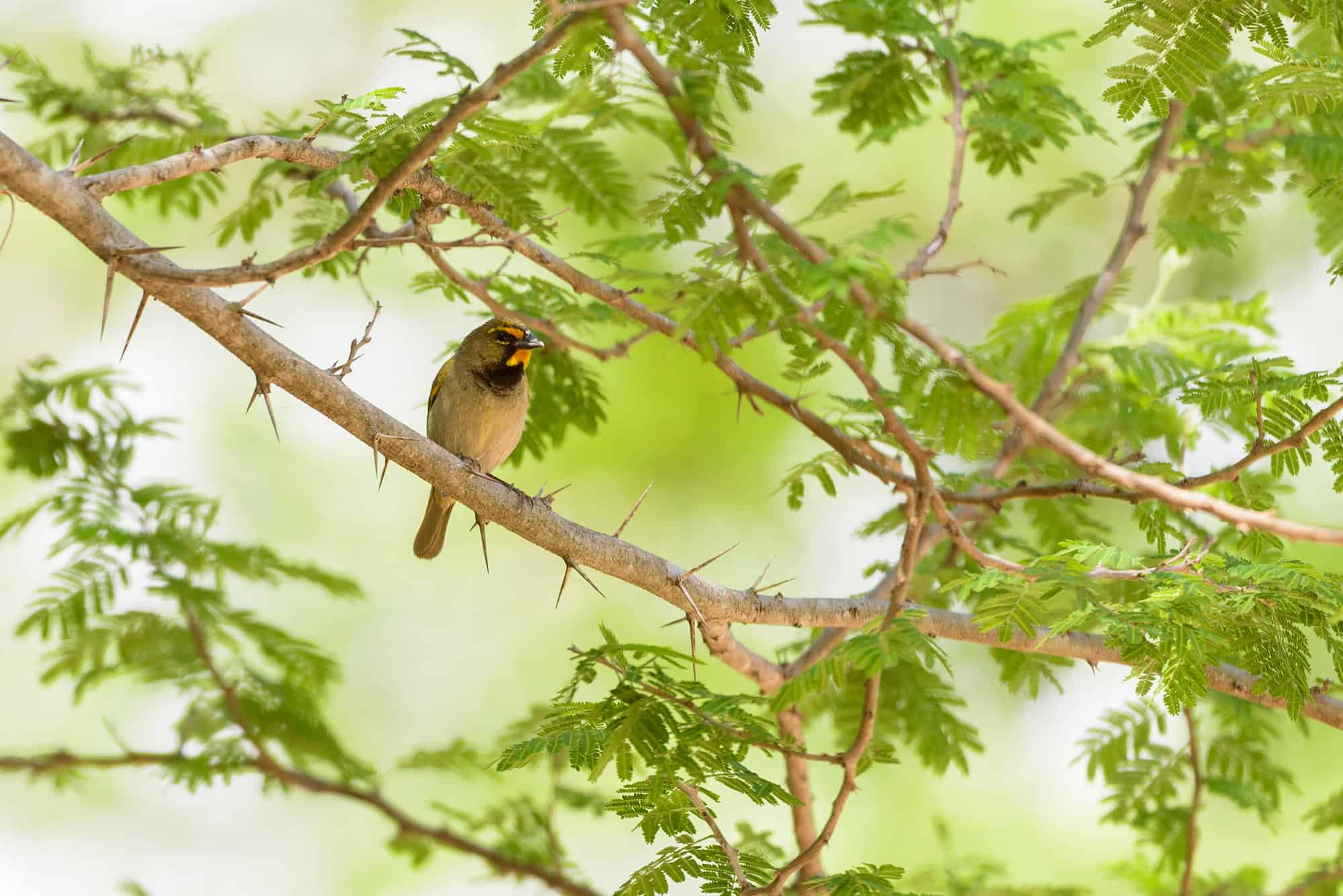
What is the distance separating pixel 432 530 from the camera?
267 inches

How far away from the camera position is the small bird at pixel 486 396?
600cm

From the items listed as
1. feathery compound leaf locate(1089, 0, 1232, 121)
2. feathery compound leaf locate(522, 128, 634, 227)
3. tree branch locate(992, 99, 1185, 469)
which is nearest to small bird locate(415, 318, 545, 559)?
feathery compound leaf locate(522, 128, 634, 227)

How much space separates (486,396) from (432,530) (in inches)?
44.0

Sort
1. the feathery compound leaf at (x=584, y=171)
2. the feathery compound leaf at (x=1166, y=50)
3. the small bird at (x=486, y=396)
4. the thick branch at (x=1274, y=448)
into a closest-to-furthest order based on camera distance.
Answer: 1. the thick branch at (x=1274, y=448)
2. the feathery compound leaf at (x=1166, y=50)
3. the feathery compound leaf at (x=584, y=171)
4. the small bird at (x=486, y=396)

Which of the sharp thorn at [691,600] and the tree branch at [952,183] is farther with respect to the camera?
the tree branch at [952,183]

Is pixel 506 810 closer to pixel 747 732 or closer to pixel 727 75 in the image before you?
pixel 747 732

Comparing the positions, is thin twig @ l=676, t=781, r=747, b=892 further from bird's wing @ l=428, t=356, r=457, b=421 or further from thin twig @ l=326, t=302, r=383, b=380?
bird's wing @ l=428, t=356, r=457, b=421

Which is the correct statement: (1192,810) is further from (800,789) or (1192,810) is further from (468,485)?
(468,485)

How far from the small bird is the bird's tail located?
6cm

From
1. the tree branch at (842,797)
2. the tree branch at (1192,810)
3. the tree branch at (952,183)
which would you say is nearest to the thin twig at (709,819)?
the tree branch at (842,797)

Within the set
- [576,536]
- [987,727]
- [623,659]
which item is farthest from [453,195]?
[987,727]

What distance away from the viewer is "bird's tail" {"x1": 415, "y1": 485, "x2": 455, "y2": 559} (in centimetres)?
676

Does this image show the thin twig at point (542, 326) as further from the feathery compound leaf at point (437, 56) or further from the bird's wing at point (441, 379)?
the bird's wing at point (441, 379)

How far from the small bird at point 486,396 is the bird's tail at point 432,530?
61 millimetres
